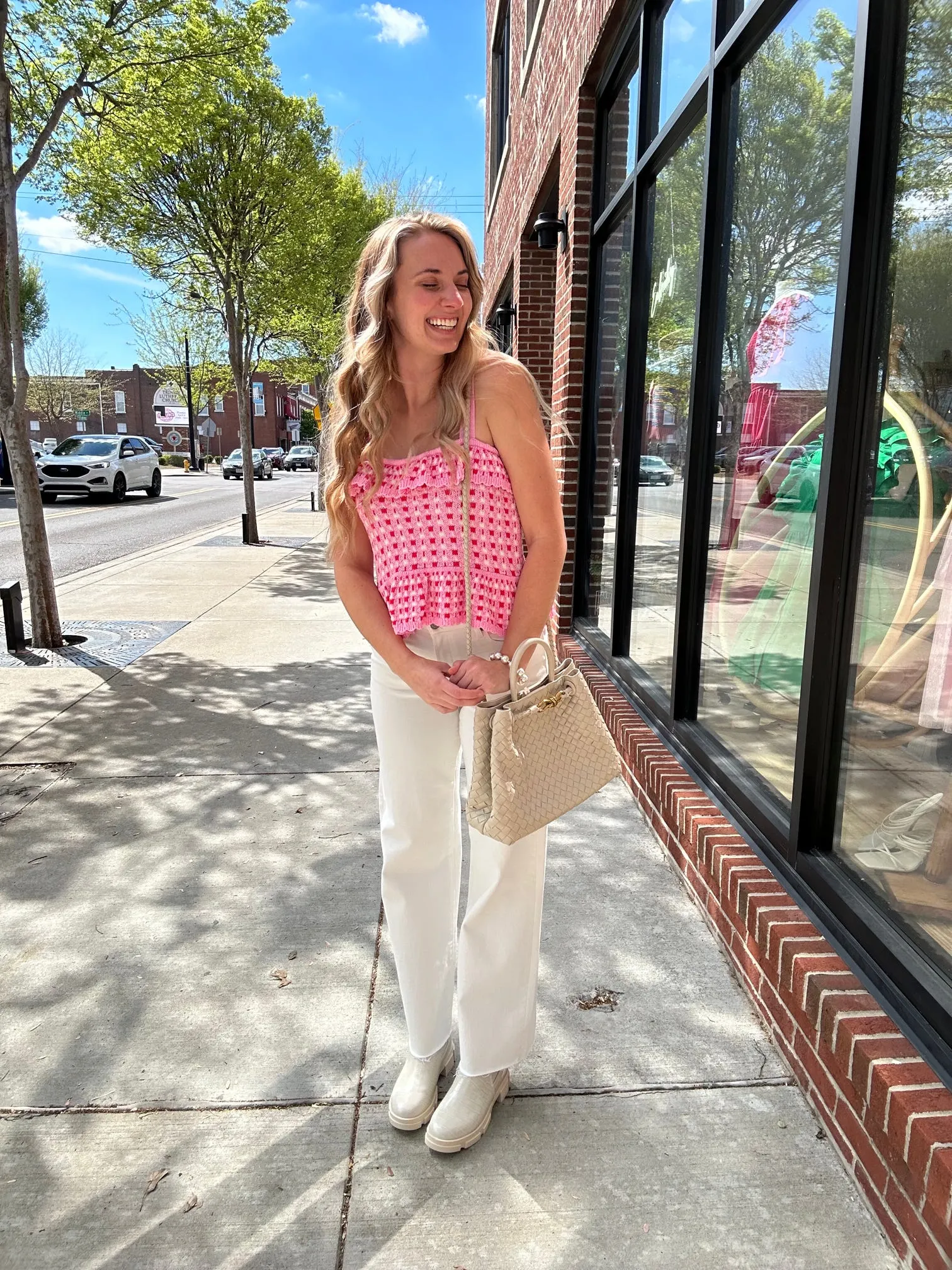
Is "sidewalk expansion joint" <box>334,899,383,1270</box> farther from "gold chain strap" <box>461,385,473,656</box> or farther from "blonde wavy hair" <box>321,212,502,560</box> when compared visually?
"blonde wavy hair" <box>321,212,502,560</box>

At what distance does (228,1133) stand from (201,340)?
167ft

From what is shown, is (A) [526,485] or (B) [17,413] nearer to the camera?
(A) [526,485]

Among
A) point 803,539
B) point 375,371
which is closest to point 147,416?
point 803,539

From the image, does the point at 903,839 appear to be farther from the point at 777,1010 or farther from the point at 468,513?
the point at 468,513

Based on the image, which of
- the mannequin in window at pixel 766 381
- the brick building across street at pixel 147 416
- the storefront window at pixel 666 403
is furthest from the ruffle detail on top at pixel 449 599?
the brick building across street at pixel 147 416

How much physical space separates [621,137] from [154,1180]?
16.5 feet

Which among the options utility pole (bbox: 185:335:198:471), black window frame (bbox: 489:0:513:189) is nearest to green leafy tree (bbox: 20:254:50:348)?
utility pole (bbox: 185:335:198:471)

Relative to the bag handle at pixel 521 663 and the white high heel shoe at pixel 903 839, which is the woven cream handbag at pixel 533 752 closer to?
the bag handle at pixel 521 663

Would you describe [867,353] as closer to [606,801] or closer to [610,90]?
[606,801]

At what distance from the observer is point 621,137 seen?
491 centimetres

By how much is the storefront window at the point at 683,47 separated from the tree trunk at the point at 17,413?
439cm

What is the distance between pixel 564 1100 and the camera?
2.15 meters

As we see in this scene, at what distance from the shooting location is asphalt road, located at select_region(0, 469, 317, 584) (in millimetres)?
12625

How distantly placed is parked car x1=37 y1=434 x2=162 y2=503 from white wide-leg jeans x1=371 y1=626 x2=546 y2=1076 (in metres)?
22.3
